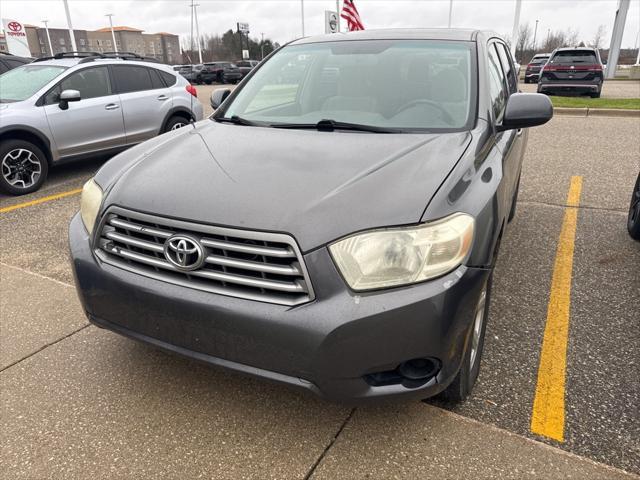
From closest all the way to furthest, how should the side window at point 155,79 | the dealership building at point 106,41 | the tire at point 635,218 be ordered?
the tire at point 635,218 < the side window at point 155,79 < the dealership building at point 106,41

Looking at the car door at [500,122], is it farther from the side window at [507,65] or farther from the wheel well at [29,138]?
the wheel well at [29,138]

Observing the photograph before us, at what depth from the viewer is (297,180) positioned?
6.90 feet

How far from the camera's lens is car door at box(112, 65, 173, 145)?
7.15 metres

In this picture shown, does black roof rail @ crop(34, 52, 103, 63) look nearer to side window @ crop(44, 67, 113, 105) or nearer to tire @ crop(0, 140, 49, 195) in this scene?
side window @ crop(44, 67, 113, 105)

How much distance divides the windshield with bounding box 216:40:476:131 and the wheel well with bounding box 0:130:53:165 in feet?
12.8

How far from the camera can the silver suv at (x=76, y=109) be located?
6035mm

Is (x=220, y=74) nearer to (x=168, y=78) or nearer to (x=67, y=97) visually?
(x=168, y=78)

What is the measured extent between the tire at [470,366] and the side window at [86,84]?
610 cm

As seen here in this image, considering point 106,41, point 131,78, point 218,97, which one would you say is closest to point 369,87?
point 218,97

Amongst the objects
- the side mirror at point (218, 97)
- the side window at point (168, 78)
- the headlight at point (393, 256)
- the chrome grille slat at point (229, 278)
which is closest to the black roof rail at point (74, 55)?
the side window at point (168, 78)

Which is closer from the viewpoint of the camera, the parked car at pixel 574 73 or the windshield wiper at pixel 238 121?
the windshield wiper at pixel 238 121

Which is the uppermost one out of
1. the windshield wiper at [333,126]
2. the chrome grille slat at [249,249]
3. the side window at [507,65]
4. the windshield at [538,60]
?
the side window at [507,65]

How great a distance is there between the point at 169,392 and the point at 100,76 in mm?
5851

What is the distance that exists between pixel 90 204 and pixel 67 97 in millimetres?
4531
